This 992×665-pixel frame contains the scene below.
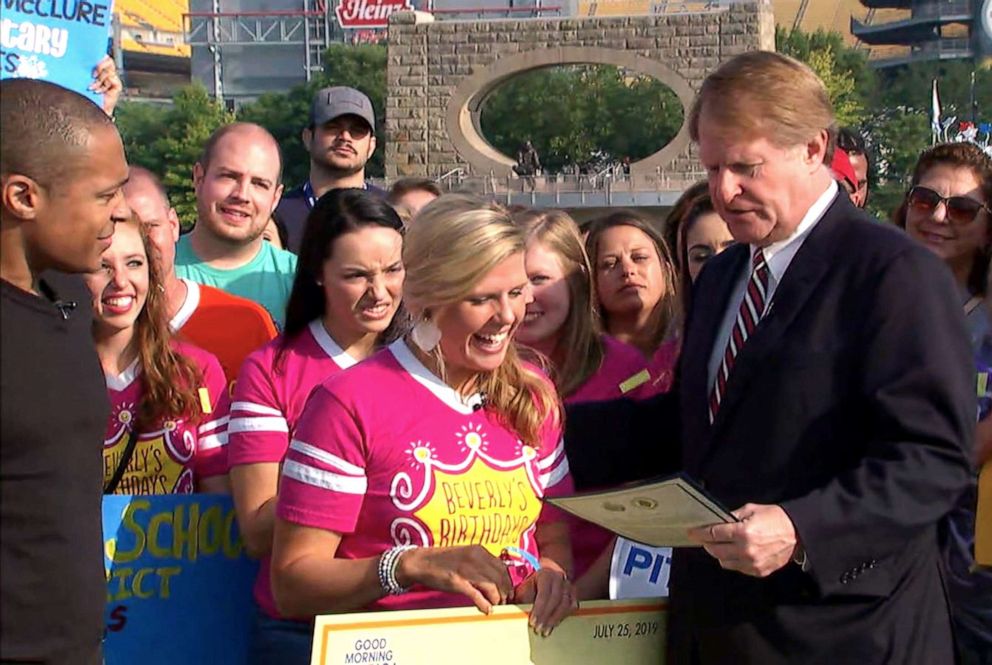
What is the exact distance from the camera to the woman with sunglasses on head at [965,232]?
3711 millimetres

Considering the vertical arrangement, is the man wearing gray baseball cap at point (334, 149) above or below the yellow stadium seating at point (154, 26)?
below

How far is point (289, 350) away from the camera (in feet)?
12.3

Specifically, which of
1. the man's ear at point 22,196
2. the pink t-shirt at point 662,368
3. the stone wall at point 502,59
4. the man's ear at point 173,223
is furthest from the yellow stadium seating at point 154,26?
the man's ear at point 22,196

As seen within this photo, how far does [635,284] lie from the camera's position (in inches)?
184

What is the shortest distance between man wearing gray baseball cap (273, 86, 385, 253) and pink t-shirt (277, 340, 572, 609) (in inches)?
141

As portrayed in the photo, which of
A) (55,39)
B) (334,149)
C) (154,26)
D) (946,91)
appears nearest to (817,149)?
(55,39)

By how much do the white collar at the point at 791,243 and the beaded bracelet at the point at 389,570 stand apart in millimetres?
939

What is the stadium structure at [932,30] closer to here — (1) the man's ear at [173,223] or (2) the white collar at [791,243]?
(1) the man's ear at [173,223]

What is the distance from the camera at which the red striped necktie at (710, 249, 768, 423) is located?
2846 millimetres

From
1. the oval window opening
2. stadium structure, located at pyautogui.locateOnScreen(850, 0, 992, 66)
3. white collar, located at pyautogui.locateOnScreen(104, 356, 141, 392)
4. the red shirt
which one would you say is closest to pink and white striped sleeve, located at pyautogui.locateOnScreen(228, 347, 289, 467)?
white collar, located at pyautogui.locateOnScreen(104, 356, 141, 392)

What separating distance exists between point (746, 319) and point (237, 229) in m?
2.69

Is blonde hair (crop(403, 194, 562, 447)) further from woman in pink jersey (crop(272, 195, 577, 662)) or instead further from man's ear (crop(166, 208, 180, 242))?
man's ear (crop(166, 208, 180, 242))

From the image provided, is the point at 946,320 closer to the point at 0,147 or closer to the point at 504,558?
the point at 504,558

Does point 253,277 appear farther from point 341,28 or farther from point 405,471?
point 341,28
